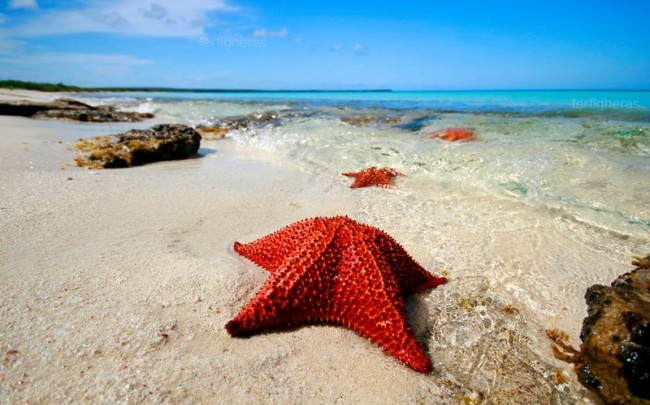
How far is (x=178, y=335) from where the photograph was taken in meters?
2.56

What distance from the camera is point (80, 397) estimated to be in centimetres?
199

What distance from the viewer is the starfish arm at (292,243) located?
2.90 metres

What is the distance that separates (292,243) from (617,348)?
88.9 inches

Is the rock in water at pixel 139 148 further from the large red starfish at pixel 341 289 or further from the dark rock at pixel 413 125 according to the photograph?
the dark rock at pixel 413 125

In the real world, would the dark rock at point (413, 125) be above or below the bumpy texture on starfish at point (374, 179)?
above

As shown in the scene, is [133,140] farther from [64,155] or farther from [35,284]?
[35,284]

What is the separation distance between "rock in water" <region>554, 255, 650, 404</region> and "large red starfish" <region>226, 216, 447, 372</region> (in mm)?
1018

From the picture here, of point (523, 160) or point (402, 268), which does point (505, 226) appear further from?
point (523, 160)

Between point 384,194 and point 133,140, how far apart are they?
5680mm

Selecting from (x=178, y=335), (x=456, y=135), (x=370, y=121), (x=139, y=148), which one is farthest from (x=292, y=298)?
(x=370, y=121)

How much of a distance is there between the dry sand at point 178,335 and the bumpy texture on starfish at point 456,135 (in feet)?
25.0

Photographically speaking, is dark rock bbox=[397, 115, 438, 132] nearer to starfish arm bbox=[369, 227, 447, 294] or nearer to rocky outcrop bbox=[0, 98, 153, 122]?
starfish arm bbox=[369, 227, 447, 294]

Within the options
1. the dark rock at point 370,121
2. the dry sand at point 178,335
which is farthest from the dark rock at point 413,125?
the dry sand at point 178,335

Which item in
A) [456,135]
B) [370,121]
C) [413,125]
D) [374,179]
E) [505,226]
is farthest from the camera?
[370,121]
